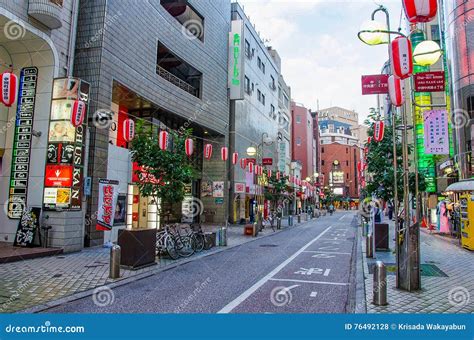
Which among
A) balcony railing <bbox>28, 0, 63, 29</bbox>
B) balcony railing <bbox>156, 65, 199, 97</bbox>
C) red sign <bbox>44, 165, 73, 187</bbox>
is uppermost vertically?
balcony railing <bbox>156, 65, 199, 97</bbox>

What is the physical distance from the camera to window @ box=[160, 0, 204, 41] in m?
23.9

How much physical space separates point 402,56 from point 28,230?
13.2 metres

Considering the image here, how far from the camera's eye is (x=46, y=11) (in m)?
12.6

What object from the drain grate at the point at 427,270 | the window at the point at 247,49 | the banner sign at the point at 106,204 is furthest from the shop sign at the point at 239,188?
the drain grate at the point at 427,270

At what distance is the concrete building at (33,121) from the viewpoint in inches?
515

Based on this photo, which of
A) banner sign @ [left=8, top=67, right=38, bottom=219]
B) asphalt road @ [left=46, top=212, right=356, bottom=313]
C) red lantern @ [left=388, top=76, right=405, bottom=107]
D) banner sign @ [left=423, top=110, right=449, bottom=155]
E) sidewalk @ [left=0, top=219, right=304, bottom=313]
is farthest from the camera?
banner sign @ [left=423, top=110, right=449, bottom=155]

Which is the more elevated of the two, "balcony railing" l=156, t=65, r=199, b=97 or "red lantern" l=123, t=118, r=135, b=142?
"balcony railing" l=156, t=65, r=199, b=97

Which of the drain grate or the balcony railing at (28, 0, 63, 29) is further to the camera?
the balcony railing at (28, 0, 63, 29)

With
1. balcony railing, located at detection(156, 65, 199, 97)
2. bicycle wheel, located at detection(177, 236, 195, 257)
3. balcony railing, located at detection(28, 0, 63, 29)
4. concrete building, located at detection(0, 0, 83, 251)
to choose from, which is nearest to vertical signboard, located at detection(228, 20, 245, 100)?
balcony railing, located at detection(156, 65, 199, 97)

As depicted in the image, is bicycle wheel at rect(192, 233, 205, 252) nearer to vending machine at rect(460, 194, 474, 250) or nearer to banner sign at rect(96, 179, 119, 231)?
banner sign at rect(96, 179, 119, 231)

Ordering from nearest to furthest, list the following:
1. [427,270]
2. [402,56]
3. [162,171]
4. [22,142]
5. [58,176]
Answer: [402,56], [427,270], [58,176], [162,171], [22,142]

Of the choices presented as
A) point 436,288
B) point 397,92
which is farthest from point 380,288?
point 397,92

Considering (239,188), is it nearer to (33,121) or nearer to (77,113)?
(33,121)

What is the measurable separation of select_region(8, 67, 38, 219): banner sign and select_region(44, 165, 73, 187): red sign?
1.02 m
